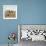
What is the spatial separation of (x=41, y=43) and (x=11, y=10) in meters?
1.61

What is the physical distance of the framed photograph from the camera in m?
4.82

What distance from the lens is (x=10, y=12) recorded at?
4.85m

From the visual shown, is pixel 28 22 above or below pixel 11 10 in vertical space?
Answer: below

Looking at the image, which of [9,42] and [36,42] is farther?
[9,42]

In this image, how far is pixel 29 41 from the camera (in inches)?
176

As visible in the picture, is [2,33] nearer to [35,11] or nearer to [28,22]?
[28,22]

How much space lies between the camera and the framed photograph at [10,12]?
4.82 metres

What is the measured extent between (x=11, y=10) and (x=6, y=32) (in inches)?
32.2

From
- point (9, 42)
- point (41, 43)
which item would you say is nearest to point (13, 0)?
point (9, 42)

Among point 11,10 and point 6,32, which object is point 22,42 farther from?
point 11,10

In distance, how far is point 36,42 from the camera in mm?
4352

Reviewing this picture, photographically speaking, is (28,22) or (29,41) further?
(28,22)

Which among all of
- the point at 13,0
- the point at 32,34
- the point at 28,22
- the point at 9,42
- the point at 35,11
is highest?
the point at 13,0

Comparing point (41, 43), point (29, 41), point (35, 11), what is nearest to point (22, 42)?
point (29, 41)
